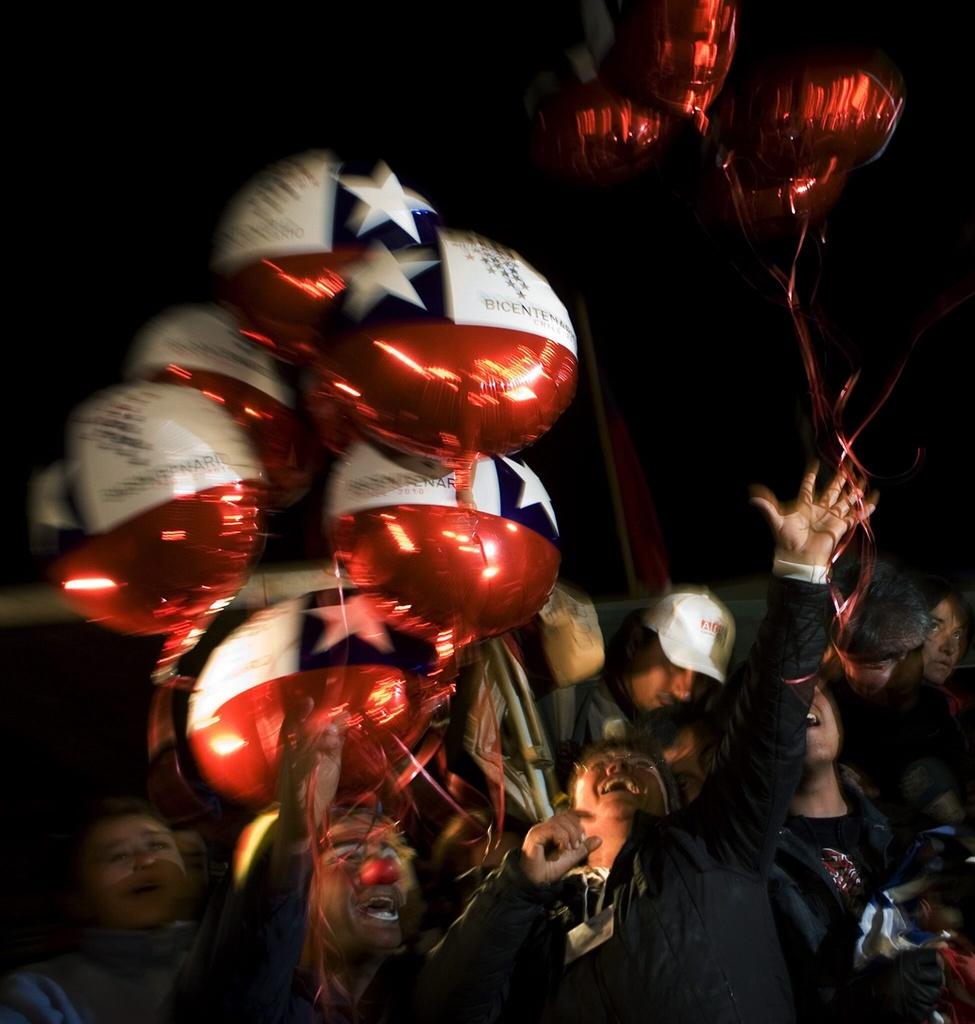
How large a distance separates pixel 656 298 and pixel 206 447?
117 inches

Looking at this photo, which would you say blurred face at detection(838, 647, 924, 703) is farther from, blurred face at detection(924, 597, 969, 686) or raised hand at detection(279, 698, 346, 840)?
raised hand at detection(279, 698, 346, 840)

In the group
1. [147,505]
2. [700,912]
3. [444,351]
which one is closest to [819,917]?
[700,912]

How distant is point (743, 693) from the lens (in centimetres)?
179

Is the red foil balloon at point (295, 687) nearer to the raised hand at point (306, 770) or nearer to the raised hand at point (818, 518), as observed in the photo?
the raised hand at point (306, 770)

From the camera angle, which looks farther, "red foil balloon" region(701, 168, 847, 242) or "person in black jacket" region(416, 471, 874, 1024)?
Result: "red foil balloon" region(701, 168, 847, 242)

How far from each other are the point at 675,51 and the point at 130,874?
6.00 ft

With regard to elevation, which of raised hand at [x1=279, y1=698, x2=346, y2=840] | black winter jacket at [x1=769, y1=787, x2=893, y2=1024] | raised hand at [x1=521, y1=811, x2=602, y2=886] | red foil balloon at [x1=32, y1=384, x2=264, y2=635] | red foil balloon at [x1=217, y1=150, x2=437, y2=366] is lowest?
black winter jacket at [x1=769, y1=787, x2=893, y2=1024]

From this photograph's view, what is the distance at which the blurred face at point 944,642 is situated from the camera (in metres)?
2.84

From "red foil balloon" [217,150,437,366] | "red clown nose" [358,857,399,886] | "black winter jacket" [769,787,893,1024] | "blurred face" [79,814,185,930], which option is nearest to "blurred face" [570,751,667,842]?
"black winter jacket" [769,787,893,1024]

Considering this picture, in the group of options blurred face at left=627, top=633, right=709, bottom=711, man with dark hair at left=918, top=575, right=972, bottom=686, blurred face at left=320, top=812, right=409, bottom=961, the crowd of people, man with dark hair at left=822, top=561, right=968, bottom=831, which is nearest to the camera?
the crowd of people

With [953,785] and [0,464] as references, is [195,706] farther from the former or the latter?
[0,464]

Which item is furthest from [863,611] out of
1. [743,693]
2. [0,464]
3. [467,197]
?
[0,464]

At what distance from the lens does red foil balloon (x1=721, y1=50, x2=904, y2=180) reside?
2.12 metres

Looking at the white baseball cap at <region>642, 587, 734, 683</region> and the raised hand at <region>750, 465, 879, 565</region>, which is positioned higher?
the raised hand at <region>750, 465, 879, 565</region>
